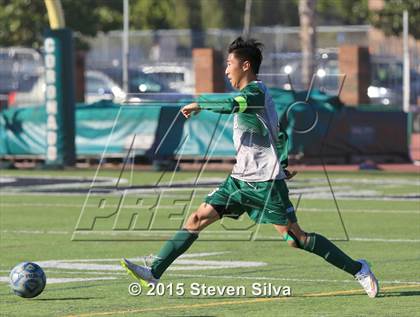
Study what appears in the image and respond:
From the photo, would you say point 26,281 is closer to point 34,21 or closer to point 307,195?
point 307,195

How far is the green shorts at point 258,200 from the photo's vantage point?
1069cm

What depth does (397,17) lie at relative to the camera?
195 ft

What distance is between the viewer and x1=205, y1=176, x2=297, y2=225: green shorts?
10688mm

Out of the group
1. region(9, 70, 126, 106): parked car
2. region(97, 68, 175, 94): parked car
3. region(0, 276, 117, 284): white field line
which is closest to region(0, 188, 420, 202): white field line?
region(0, 276, 117, 284): white field line

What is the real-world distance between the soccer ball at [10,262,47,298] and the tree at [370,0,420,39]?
4933cm

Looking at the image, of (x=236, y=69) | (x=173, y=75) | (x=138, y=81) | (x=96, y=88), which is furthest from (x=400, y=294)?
(x=96, y=88)

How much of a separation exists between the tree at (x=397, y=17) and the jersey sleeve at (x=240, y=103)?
49.1m

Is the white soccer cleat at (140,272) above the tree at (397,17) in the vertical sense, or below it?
above

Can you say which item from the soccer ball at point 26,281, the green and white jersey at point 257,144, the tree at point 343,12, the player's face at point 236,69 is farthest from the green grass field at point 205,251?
the tree at point 343,12

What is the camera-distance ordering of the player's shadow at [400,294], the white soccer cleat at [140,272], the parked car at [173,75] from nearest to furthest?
the white soccer cleat at [140,272] < the player's shadow at [400,294] < the parked car at [173,75]

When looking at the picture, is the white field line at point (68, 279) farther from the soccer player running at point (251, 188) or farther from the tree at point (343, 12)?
the tree at point (343, 12)

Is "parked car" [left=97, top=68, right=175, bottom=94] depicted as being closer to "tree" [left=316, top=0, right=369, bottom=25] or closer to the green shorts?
"tree" [left=316, top=0, right=369, bottom=25]

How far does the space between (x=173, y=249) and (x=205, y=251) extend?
4087mm

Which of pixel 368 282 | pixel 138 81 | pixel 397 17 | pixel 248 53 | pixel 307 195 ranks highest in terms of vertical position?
pixel 248 53
